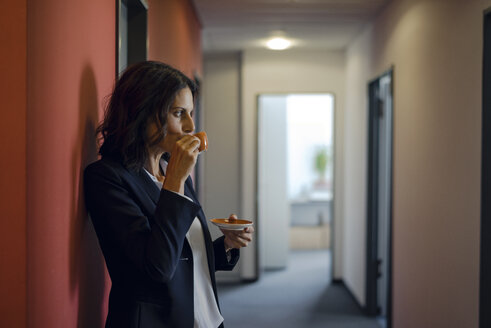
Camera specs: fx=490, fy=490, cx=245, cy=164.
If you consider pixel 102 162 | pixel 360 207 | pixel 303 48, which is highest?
pixel 303 48

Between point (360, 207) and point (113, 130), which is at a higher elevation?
point (113, 130)

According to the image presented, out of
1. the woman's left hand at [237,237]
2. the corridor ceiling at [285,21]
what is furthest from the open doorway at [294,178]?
the woman's left hand at [237,237]

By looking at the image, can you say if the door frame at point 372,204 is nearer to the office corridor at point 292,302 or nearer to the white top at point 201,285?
the office corridor at point 292,302

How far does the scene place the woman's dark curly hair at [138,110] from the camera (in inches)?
47.1

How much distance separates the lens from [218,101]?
547 centimetres

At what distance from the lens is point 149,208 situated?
46.7 inches

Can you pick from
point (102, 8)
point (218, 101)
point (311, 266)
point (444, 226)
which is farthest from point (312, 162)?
point (102, 8)

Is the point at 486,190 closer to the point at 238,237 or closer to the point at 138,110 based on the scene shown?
the point at 238,237

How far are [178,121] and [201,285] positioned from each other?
0.44 m

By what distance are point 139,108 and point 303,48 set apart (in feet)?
14.0

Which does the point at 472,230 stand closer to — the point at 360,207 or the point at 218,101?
the point at 360,207

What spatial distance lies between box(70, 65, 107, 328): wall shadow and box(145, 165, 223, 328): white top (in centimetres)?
19

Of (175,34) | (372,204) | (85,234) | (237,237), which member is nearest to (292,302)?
(372,204)

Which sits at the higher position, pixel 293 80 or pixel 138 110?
pixel 293 80
